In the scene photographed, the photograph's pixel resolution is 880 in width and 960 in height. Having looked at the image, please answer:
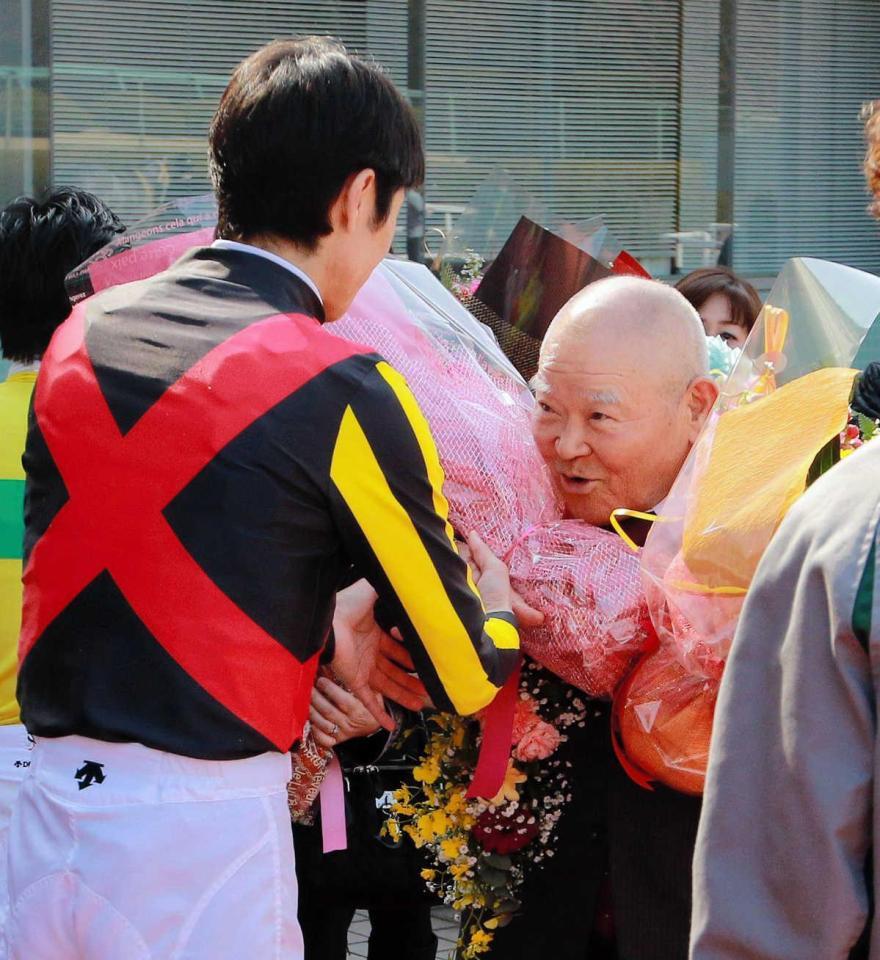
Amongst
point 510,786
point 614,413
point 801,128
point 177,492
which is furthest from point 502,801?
point 801,128

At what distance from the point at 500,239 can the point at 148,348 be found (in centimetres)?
141

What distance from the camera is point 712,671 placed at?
2.02 m

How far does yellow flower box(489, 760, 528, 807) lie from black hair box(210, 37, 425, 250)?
88 cm

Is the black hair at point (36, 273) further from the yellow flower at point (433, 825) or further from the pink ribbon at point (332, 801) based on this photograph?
the yellow flower at point (433, 825)

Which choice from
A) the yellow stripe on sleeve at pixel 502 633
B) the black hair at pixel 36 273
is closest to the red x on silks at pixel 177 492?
the yellow stripe on sleeve at pixel 502 633

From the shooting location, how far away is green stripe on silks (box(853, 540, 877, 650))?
136cm

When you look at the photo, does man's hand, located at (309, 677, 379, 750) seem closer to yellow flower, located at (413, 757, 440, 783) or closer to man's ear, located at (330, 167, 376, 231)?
yellow flower, located at (413, 757, 440, 783)

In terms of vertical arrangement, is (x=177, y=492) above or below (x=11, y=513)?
above

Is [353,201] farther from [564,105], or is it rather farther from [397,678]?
[564,105]

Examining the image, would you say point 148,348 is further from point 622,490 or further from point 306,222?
point 622,490

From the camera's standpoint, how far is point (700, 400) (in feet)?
7.73

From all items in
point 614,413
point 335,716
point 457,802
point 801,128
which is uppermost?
point 801,128

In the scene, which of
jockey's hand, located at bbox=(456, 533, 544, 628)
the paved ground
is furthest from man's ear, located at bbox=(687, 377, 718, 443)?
the paved ground

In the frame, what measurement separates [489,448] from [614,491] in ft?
0.70
